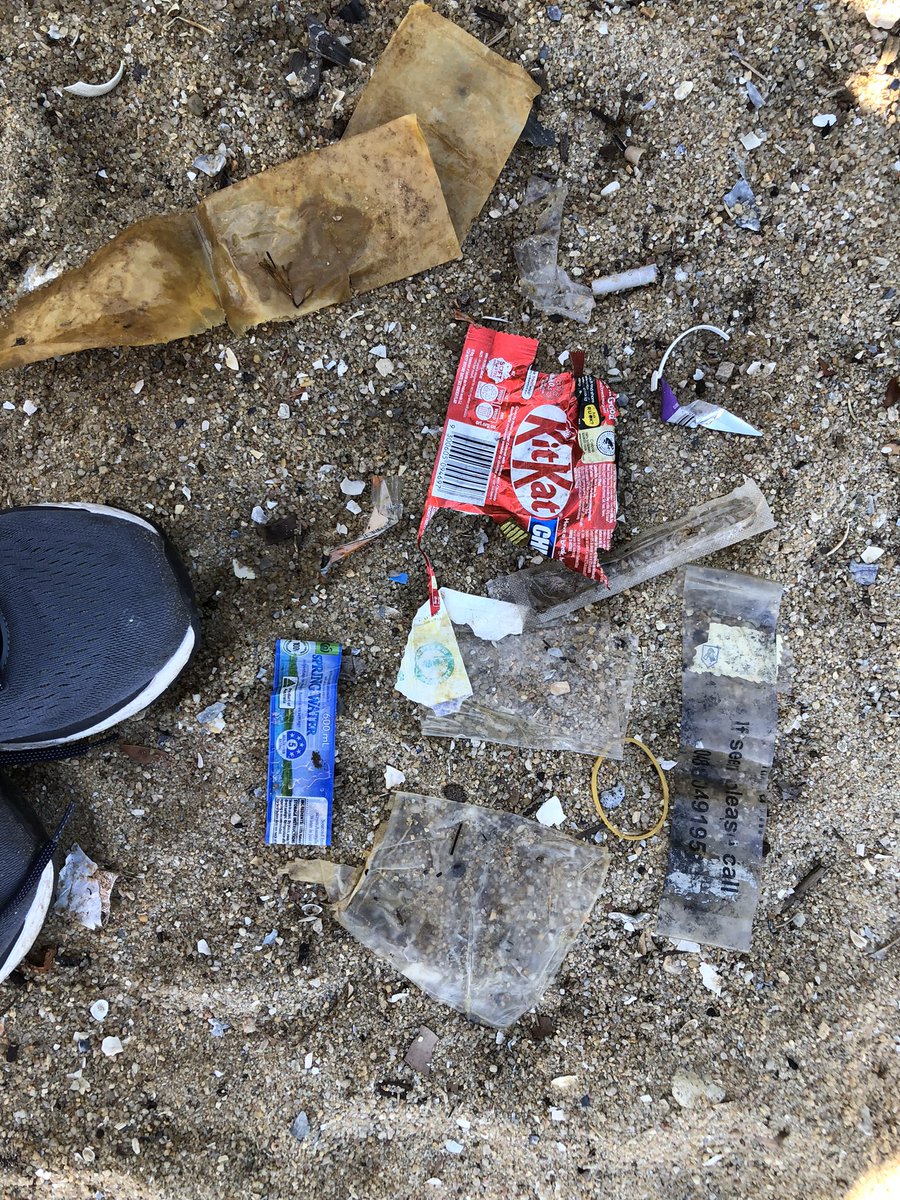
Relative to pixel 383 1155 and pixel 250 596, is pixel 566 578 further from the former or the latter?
pixel 383 1155

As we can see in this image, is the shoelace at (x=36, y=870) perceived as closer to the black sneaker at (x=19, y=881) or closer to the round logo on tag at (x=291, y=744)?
the black sneaker at (x=19, y=881)

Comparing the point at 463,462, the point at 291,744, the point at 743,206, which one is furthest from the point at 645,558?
the point at 291,744

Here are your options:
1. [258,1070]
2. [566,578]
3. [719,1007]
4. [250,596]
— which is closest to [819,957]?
[719,1007]

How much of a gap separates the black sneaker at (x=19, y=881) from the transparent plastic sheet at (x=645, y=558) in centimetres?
123

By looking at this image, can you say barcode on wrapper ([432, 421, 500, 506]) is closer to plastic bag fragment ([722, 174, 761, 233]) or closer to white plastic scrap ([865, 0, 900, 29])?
plastic bag fragment ([722, 174, 761, 233])

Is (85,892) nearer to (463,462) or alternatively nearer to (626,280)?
(463,462)

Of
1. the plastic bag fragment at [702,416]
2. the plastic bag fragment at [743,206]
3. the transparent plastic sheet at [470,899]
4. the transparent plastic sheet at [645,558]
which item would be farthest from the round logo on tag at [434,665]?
the plastic bag fragment at [743,206]

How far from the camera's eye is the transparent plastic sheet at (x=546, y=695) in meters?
1.65

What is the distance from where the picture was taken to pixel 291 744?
1.63 meters

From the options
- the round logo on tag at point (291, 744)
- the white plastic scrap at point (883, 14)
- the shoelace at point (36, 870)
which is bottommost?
the shoelace at point (36, 870)

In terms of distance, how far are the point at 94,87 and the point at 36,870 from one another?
5.91 feet

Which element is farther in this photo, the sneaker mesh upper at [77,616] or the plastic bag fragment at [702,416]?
the plastic bag fragment at [702,416]

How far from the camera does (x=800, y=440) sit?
1621 mm

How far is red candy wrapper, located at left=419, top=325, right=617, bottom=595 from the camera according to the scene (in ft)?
5.28
